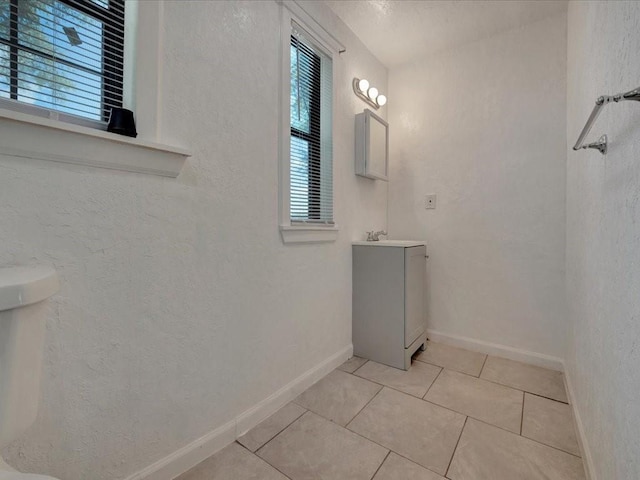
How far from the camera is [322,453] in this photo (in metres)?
1.18

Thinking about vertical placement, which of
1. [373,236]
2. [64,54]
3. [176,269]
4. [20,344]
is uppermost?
[64,54]

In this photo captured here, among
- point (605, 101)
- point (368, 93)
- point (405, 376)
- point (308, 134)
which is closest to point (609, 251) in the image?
point (605, 101)

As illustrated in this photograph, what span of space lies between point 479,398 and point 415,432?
1.70ft

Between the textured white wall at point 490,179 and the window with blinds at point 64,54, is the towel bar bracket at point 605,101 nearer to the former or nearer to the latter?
the textured white wall at point 490,179

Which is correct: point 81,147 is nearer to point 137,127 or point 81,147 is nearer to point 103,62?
point 137,127

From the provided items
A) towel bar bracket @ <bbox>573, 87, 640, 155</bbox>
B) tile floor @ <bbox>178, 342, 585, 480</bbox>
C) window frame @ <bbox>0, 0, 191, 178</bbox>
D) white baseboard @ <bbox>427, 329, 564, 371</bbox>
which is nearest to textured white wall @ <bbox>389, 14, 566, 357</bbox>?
white baseboard @ <bbox>427, 329, 564, 371</bbox>

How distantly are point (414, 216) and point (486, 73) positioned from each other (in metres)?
1.19

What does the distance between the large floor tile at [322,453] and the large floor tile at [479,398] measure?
1.80ft

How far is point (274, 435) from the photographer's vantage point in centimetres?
128

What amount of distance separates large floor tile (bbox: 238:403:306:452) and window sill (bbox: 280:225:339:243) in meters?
0.88

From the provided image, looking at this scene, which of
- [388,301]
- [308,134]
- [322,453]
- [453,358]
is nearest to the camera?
[322,453]

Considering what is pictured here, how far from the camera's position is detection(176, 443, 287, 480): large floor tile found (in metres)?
1.06

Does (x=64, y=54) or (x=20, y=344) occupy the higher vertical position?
(x=64, y=54)

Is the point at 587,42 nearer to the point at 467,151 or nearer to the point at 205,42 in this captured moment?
the point at 467,151
